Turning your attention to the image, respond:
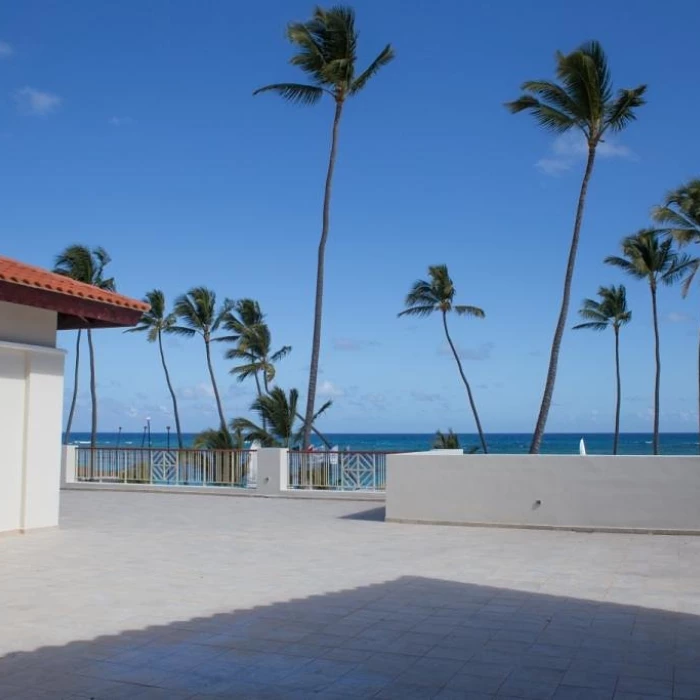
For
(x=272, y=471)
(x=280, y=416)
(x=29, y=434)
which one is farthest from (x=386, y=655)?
(x=280, y=416)

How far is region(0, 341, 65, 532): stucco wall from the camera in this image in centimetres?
1265

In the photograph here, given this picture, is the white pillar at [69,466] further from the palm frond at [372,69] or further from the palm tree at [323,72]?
the palm frond at [372,69]

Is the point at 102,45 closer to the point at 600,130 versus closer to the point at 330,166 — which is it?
the point at 330,166

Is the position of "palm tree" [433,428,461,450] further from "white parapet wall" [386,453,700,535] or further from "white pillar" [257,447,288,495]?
"white parapet wall" [386,453,700,535]

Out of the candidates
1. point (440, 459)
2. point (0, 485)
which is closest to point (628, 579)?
point (440, 459)

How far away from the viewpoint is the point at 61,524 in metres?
14.4

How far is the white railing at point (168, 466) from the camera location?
66.7ft

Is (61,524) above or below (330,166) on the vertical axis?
below

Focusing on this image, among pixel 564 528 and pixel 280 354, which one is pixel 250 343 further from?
pixel 564 528

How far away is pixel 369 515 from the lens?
15.9 m

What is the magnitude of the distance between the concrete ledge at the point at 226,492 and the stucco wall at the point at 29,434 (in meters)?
6.72

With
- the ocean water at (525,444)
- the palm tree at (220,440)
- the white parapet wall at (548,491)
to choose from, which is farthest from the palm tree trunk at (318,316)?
the ocean water at (525,444)

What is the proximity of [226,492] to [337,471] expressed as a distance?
2.98 m

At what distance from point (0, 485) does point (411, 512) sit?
6.69m
